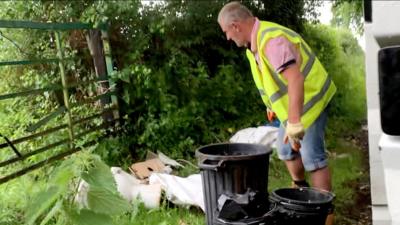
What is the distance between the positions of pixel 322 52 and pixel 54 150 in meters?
5.98

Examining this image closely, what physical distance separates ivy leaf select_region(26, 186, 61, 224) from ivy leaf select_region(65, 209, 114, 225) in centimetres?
10

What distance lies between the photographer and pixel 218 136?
599 cm

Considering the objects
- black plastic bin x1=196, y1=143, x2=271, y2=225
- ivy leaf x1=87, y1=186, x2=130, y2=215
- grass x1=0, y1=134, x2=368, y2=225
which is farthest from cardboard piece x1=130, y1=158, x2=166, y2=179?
ivy leaf x1=87, y1=186, x2=130, y2=215

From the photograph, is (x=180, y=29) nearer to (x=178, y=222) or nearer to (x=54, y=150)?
(x=54, y=150)

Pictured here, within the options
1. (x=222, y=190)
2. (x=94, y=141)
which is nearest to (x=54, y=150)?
(x=94, y=141)

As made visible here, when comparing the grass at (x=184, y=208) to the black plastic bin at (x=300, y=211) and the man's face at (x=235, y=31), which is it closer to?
the black plastic bin at (x=300, y=211)

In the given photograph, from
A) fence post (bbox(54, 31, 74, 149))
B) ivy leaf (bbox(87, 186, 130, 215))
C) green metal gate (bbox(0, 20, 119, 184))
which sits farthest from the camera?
fence post (bbox(54, 31, 74, 149))

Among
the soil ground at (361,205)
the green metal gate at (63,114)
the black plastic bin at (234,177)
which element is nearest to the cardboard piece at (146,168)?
the green metal gate at (63,114)

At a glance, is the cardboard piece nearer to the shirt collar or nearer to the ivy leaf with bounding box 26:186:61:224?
the shirt collar

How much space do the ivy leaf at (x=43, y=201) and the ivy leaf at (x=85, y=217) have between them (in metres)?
0.10

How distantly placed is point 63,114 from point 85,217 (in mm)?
3090

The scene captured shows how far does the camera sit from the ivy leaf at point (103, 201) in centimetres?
216

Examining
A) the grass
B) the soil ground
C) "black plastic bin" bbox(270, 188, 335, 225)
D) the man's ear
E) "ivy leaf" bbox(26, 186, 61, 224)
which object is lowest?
the soil ground

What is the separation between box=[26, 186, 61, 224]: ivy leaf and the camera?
2.06 m
